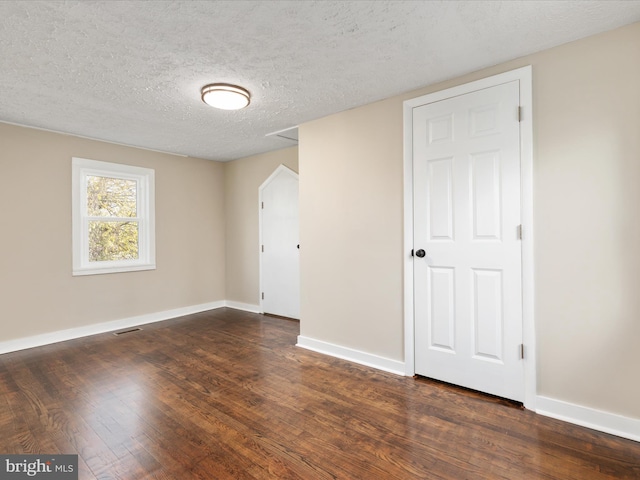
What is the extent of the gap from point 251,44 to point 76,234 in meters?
3.34

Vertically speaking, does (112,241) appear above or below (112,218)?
below

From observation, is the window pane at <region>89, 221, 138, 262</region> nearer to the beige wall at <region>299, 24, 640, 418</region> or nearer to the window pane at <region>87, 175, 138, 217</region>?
the window pane at <region>87, 175, 138, 217</region>

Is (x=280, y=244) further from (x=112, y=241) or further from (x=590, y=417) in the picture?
(x=590, y=417)

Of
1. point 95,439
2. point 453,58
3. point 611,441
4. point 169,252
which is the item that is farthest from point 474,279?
point 169,252

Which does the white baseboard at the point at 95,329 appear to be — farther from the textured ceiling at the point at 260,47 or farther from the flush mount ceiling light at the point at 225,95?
the flush mount ceiling light at the point at 225,95

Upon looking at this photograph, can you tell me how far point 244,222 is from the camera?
17.7ft

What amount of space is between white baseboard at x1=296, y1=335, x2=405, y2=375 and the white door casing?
1217 millimetres

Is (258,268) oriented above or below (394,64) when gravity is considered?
below

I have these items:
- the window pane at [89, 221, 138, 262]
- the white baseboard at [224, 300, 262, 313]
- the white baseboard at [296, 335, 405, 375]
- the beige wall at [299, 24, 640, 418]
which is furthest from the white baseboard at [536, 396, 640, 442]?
the window pane at [89, 221, 138, 262]

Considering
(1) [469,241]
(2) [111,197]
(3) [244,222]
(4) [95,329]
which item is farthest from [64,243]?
(1) [469,241]

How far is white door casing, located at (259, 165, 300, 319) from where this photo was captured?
4.76 meters

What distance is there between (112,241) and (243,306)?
2.10 metres

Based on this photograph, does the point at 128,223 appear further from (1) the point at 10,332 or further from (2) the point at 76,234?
(1) the point at 10,332

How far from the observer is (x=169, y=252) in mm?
4934
